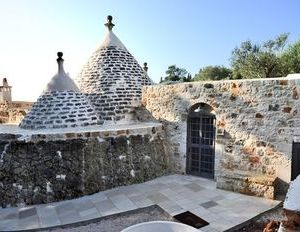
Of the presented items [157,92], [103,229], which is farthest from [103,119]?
[103,229]

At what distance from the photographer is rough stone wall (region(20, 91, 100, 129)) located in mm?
9000

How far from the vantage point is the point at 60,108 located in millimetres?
9359

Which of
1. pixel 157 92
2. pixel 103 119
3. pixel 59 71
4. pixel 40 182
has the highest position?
pixel 59 71

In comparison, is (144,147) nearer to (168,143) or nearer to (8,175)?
(168,143)

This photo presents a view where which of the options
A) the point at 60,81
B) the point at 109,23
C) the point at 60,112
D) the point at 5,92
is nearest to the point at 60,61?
the point at 60,81

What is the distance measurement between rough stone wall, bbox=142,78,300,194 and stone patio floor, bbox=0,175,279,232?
0.80 metres

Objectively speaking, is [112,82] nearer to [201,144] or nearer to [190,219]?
[201,144]

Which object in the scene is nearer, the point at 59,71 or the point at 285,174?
the point at 285,174

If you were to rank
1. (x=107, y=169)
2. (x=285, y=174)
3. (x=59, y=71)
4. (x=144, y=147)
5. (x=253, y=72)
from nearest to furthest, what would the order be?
(x=285, y=174) → (x=107, y=169) → (x=144, y=147) → (x=59, y=71) → (x=253, y=72)

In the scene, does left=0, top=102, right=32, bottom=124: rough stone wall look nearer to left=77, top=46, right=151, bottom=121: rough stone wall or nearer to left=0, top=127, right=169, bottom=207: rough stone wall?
left=77, top=46, right=151, bottom=121: rough stone wall

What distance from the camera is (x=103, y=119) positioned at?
409 inches

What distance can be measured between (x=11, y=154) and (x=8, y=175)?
0.52 metres

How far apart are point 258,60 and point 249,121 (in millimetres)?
20662

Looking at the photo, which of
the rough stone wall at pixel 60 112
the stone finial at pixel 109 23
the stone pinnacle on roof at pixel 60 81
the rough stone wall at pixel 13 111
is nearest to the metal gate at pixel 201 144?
the rough stone wall at pixel 60 112
